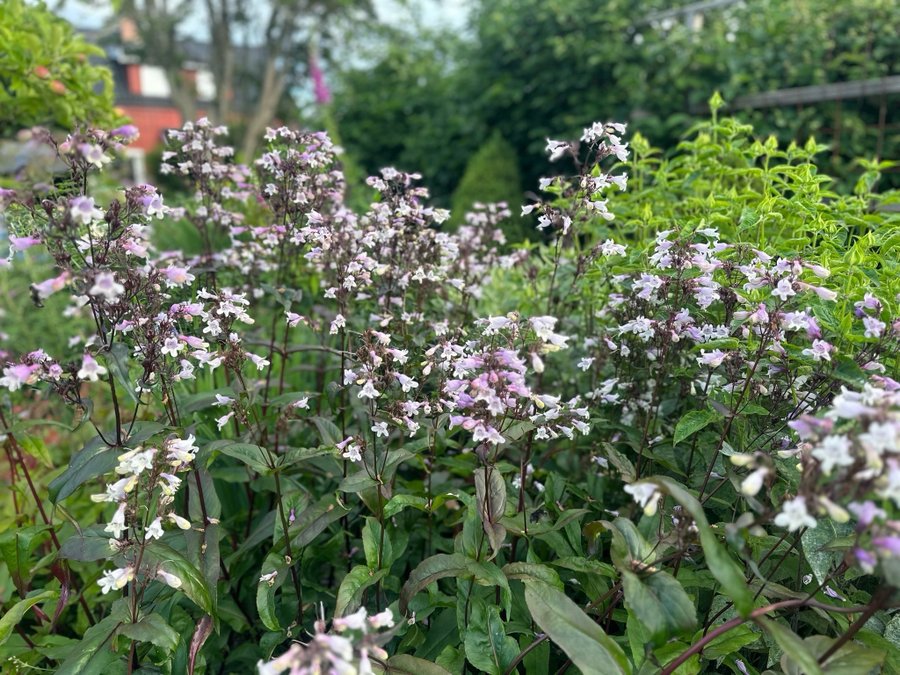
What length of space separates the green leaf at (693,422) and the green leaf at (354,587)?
2.64 feet

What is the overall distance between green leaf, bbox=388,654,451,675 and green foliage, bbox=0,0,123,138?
2982 millimetres

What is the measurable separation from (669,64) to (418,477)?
606cm

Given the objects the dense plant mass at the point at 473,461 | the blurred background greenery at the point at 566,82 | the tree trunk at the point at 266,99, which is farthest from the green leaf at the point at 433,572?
the tree trunk at the point at 266,99

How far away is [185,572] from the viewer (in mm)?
1560

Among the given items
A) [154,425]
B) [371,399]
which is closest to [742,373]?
[371,399]

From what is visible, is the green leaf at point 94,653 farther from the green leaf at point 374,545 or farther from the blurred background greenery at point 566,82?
the blurred background greenery at point 566,82

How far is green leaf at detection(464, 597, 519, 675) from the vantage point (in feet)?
5.14

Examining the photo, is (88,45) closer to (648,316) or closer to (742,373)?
(648,316)

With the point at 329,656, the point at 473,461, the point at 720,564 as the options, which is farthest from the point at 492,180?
the point at 329,656

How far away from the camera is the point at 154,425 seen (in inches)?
69.1

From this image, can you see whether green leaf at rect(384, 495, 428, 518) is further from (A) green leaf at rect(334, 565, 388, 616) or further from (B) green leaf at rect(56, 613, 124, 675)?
(B) green leaf at rect(56, 613, 124, 675)

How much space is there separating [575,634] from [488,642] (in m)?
0.35

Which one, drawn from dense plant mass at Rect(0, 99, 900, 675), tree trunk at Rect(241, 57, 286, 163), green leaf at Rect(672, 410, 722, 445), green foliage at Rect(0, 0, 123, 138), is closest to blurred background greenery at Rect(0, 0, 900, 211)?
green foliage at Rect(0, 0, 123, 138)

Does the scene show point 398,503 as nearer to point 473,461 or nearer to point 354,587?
point 354,587
